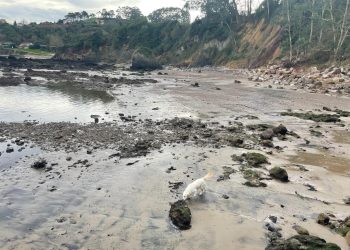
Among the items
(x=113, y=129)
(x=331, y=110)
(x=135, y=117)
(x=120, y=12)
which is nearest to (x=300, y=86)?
(x=331, y=110)

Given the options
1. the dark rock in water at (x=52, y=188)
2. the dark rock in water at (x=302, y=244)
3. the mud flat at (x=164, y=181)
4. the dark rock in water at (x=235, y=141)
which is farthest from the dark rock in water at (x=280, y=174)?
the dark rock in water at (x=52, y=188)

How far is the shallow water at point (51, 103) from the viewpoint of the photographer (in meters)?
23.6

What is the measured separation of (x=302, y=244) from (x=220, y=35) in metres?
81.4

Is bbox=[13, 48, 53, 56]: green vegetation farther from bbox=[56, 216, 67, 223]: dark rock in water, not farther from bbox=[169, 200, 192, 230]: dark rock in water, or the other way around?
bbox=[169, 200, 192, 230]: dark rock in water

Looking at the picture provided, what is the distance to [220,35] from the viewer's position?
282ft

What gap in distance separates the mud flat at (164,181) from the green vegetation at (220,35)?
111 feet

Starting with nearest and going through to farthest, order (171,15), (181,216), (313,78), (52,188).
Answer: (181,216) → (52,188) → (313,78) → (171,15)

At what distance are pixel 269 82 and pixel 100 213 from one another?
129ft

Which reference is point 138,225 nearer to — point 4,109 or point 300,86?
point 4,109

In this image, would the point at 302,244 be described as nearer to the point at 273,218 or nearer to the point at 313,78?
the point at 273,218

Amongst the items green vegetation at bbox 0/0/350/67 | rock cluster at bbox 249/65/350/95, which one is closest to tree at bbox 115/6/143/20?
green vegetation at bbox 0/0/350/67

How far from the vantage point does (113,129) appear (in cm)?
1962

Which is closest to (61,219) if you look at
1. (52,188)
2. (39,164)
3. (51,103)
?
(52,188)

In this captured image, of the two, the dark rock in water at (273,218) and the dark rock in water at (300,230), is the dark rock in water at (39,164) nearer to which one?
the dark rock in water at (273,218)
